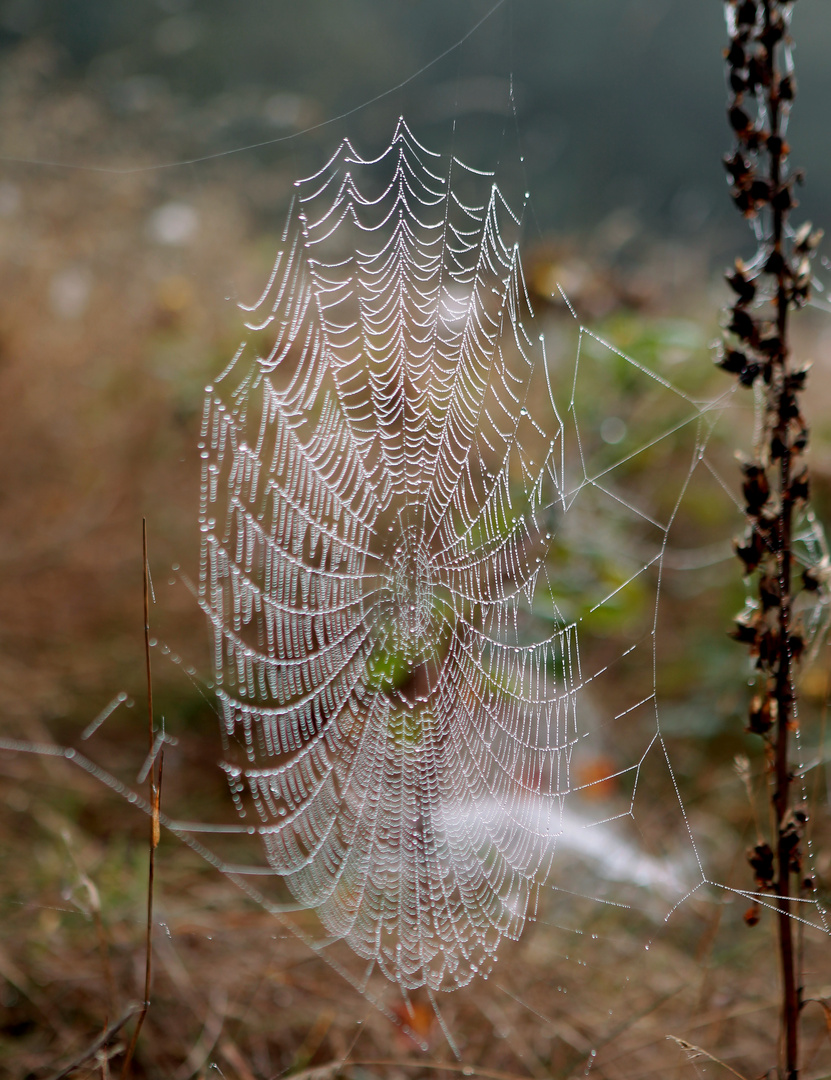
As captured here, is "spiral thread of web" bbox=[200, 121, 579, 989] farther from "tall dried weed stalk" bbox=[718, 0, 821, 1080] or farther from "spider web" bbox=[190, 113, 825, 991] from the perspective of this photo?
"tall dried weed stalk" bbox=[718, 0, 821, 1080]

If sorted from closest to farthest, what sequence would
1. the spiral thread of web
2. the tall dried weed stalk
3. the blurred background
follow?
the tall dried weed stalk → the blurred background → the spiral thread of web

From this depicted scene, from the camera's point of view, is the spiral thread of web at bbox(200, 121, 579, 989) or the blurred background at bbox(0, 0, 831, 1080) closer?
the blurred background at bbox(0, 0, 831, 1080)

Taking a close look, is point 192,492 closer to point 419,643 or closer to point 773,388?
point 419,643

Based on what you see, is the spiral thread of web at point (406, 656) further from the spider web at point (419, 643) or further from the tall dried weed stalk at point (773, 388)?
the tall dried weed stalk at point (773, 388)

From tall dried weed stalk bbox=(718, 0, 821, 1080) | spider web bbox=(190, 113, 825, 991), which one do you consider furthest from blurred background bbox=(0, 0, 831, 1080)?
tall dried weed stalk bbox=(718, 0, 821, 1080)

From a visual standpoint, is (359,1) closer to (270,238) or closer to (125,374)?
(270,238)
